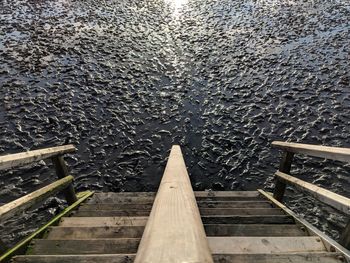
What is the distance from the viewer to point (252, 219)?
5.11 m

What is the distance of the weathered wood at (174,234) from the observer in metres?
1.50

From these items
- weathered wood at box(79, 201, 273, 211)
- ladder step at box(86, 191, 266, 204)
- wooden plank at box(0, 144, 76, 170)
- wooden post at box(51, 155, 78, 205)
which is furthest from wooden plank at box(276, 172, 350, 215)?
wooden post at box(51, 155, 78, 205)

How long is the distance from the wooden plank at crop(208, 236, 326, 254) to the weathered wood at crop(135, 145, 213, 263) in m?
1.58

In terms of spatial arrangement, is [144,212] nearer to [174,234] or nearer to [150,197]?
[150,197]

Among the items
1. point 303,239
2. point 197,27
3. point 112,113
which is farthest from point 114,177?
point 197,27

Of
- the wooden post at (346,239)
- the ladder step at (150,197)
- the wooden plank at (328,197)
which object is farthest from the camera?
the ladder step at (150,197)

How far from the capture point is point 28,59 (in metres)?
15.2

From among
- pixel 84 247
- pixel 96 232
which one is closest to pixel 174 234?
pixel 84 247

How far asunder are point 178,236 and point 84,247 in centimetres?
256

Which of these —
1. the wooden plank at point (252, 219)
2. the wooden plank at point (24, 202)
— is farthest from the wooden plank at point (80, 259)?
the wooden plank at point (252, 219)

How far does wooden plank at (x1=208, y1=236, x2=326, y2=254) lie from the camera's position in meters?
3.54

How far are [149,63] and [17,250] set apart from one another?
12658 millimetres

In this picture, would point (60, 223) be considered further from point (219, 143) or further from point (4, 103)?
point (4, 103)

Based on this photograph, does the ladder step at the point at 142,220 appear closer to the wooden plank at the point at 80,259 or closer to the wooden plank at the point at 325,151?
the wooden plank at the point at 325,151
